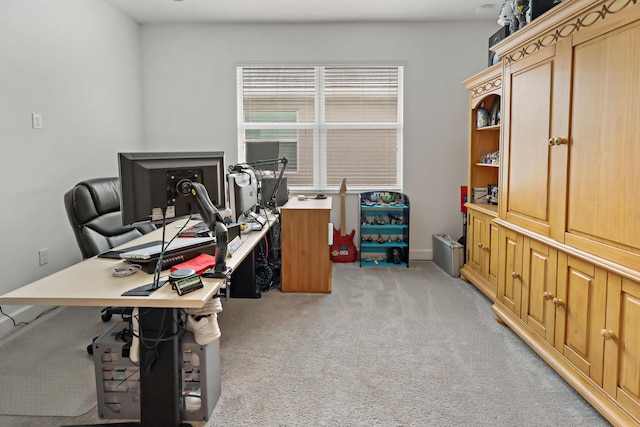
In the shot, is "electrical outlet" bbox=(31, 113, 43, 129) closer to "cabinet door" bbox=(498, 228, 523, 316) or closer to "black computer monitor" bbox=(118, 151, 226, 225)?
"black computer monitor" bbox=(118, 151, 226, 225)

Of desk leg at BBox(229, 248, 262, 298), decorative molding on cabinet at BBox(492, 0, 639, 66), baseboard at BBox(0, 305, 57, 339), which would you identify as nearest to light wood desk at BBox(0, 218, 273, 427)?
baseboard at BBox(0, 305, 57, 339)

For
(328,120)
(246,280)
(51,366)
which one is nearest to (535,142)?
(246,280)

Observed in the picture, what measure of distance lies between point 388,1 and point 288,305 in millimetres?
2919

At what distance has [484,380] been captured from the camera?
7.81 ft

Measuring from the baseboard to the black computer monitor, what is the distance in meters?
1.87

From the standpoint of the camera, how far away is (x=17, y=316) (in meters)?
3.16

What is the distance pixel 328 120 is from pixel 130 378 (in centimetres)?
371

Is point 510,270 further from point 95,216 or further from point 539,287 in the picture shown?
point 95,216

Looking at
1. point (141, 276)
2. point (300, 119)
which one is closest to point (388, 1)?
point (300, 119)

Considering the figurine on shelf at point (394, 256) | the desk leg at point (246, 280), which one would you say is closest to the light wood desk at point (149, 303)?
the desk leg at point (246, 280)

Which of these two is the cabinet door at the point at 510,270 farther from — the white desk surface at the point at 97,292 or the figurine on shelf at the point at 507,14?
the white desk surface at the point at 97,292

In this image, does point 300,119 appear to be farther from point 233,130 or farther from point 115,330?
point 115,330

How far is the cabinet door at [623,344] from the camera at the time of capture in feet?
5.91

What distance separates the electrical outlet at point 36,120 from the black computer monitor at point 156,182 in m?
1.95
